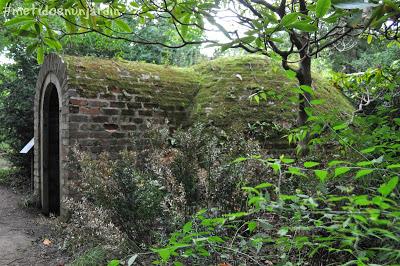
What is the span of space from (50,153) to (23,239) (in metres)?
2.20

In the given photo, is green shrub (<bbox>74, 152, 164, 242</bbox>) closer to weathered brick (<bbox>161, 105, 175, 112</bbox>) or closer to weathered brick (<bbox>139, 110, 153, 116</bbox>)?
weathered brick (<bbox>139, 110, 153, 116</bbox>)

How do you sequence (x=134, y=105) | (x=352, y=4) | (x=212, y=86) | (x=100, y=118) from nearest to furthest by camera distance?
(x=352, y=4), (x=100, y=118), (x=134, y=105), (x=212, y=86)

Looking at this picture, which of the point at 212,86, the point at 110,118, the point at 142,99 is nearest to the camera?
the point at 110,118

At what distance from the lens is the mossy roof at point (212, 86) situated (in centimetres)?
525

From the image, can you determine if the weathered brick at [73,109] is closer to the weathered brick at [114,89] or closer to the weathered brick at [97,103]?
the weathered brick at [97,103]

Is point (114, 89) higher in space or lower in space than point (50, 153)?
higher

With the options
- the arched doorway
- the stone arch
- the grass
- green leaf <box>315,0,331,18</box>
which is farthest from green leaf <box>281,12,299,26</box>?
the arched doorway

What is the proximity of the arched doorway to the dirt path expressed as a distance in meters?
0.35

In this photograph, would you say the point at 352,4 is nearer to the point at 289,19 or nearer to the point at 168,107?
the point at 289,19

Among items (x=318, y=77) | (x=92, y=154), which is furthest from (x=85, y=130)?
(x=318, y=77)

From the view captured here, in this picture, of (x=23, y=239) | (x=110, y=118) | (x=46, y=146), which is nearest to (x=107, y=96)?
(x=110, y=118)

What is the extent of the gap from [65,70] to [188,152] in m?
2.98

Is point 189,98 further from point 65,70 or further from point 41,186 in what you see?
point 41,186

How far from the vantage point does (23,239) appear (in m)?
4.83
